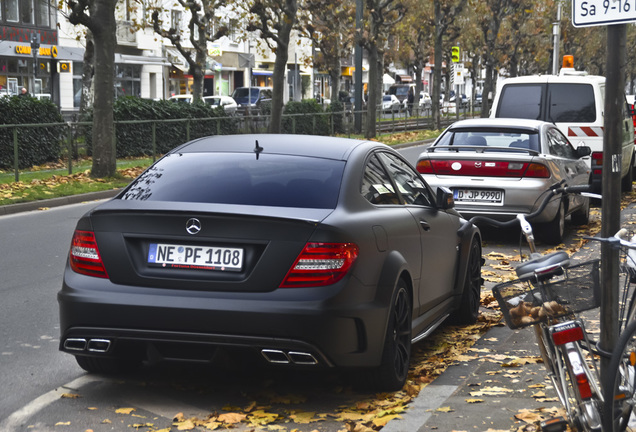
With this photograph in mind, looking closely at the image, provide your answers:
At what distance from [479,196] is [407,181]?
5.59m

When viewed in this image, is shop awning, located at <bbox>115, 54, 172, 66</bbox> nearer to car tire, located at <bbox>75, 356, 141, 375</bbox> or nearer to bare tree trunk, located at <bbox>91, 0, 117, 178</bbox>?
bare tree trunk, located at <bbox>91, 0, 117, 178</bbox>

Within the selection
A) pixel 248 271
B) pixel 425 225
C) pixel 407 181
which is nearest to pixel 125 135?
pixel 407 181

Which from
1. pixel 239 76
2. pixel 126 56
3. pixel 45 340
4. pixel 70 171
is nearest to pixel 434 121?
pixel 126 56

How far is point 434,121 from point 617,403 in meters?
44.8

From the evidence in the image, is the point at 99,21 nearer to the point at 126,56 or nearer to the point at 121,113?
the point at 121,113

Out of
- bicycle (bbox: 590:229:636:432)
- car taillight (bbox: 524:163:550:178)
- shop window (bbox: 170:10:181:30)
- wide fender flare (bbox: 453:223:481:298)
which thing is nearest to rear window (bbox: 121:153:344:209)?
wide fender flare (bbox: 453:223:481:298)

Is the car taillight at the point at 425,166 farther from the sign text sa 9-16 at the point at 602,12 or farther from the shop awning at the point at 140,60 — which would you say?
the shop awning at the point at 140,60

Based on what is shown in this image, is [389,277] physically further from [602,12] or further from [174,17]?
[174,17]

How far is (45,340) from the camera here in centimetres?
738

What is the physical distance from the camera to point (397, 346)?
5.93 meters

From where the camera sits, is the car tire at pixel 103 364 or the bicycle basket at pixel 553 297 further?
the car tire at pixel 103 364

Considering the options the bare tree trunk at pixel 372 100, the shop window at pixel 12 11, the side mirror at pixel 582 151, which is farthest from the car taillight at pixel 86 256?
the shop window at pixel 12 11

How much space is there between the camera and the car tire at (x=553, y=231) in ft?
41.9

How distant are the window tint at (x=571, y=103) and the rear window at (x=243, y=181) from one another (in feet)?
39.7
